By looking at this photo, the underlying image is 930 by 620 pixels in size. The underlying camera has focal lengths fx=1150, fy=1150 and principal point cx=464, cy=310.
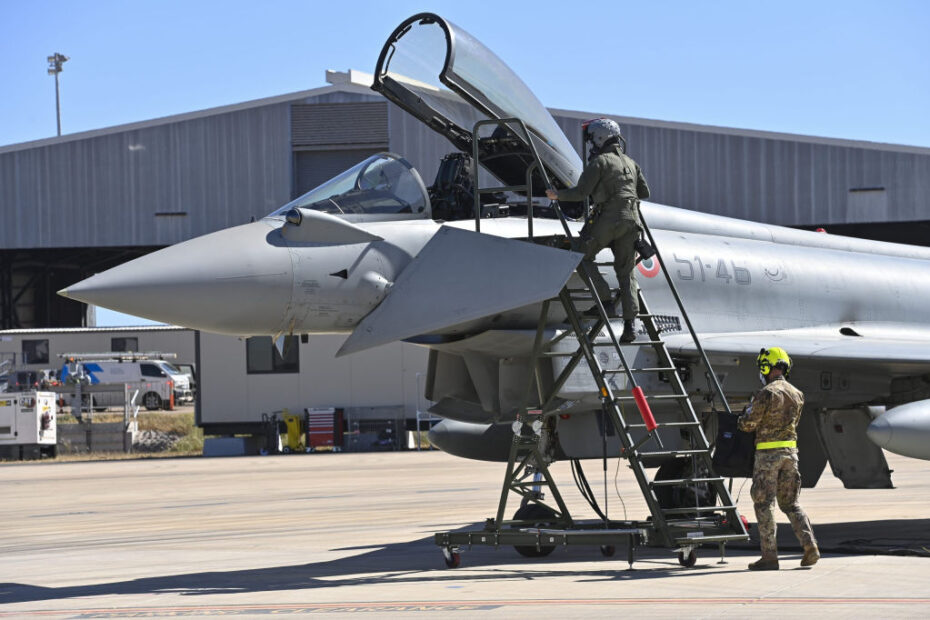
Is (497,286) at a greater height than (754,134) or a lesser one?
lesser

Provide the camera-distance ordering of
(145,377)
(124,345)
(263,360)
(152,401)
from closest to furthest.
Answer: (263,360) < (145,377) < (152,401) < (124,345)

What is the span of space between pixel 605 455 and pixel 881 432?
2.40 m

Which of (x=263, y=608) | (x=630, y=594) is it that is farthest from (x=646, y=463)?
(x=263, y=608)

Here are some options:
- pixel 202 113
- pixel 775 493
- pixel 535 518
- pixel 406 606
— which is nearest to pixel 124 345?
pixel 202 113

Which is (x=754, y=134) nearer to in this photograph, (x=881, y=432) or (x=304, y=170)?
(x=304, y=170)

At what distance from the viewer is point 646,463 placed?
12.0m

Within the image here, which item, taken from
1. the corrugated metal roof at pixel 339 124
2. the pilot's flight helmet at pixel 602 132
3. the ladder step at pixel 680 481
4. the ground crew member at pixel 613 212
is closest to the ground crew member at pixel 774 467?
the ladder step at pixel 680 481

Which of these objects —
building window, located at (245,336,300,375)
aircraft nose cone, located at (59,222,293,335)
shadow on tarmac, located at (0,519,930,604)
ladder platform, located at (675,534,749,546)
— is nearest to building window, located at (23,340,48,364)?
building window, located at (245,336,300,375)

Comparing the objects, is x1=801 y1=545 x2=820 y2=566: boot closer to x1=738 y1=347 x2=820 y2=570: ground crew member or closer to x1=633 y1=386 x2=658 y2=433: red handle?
x1=738 y1=347 x2=820 y2=570: ground crew member

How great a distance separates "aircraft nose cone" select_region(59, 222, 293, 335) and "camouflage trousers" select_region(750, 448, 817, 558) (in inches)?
158

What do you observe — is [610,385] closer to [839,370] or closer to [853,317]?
[839,370]

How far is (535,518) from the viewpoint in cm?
1027

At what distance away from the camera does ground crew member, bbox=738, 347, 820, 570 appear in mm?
8812

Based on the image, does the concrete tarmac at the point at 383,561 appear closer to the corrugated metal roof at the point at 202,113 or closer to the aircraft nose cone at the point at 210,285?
the aircraft nose cone at the point at 210,285
